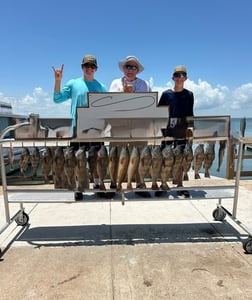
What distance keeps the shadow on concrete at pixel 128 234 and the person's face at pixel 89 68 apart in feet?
7.48

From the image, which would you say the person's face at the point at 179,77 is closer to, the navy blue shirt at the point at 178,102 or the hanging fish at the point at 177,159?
the navy blue shirt at the point at 178,102

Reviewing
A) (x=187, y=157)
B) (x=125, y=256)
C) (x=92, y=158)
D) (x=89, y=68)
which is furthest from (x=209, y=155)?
(x=89, y=68)

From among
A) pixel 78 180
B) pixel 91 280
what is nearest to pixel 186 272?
pixel 91 280

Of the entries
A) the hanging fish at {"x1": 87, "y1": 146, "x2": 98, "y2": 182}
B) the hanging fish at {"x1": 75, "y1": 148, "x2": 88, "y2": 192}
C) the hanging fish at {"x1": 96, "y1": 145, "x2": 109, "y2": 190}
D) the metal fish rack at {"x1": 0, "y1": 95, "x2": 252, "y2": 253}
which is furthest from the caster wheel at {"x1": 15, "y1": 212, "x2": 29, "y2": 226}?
the hanging fish at {"x1": 96, "y1": 145, "x2": 109, "y2": 190}

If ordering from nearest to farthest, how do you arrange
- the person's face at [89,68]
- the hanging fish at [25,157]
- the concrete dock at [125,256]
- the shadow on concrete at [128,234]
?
1. the concrete dock at [125,256]
2. the hanging fish at [25,157]
3. the shadow on concrete at [128,234]
4. the person's face at [89,68]

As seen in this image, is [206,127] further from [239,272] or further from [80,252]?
[80,252]

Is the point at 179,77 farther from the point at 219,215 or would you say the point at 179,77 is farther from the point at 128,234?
the point at 128,234

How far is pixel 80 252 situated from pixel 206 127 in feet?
7.32

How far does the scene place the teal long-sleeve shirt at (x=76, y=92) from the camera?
400cm

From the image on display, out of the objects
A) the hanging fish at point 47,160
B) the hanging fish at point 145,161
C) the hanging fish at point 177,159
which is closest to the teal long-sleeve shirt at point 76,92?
the hanging fish at point 47,160

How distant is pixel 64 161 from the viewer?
3.42 m

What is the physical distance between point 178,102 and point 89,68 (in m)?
1.35

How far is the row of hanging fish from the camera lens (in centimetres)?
342

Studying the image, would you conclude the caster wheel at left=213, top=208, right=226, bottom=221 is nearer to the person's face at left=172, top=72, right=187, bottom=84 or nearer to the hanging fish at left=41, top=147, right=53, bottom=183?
the person's face at left=172, top=72, right=187, bottom=84
